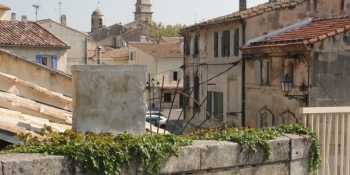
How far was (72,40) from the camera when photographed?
44812 millimetres

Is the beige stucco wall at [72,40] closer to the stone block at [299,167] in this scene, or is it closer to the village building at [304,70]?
the village building at [304,70]

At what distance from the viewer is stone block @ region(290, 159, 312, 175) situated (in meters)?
6.29

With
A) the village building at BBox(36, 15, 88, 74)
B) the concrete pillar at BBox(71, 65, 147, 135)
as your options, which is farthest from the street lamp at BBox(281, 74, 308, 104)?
the village building at BBox(36, 15, 88, 74)

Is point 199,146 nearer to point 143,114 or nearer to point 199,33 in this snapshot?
point 143,114

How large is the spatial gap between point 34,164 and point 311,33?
13929mm

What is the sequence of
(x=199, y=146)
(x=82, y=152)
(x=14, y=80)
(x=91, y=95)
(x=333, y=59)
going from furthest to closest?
(x=333, y=59) < (x=14, y=80) < (x=91, y=95) < (x=199, y=146) < (x=82, y=152)

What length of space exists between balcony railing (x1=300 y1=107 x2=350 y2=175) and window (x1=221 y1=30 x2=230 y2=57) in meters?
17.0

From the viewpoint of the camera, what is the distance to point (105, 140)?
5.15m

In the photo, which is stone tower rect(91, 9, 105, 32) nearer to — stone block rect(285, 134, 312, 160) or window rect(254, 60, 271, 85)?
window rect(254, 60, 271, 85)

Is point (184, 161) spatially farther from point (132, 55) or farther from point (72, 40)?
point (132, 55)

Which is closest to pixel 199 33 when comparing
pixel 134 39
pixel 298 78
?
pixel 298 78

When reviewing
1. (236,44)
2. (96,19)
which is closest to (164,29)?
(96,19)

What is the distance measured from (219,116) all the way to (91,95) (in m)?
18.0

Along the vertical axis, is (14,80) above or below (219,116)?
above
